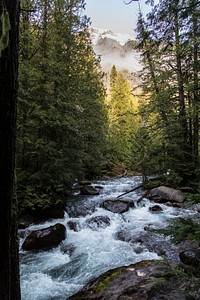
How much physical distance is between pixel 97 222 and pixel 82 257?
2.11m

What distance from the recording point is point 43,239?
7.07 m

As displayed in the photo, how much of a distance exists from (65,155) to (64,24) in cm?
628

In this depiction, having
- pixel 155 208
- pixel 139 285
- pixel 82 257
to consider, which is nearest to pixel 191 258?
pixel 139 285

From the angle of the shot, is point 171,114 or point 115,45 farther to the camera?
point 115,45

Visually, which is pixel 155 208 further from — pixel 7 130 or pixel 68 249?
pixel 7 130

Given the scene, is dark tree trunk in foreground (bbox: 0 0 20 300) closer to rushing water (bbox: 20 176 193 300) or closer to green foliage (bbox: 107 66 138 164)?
rushing water (bbox: 20 176 193 300)

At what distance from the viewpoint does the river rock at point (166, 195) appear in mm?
10414

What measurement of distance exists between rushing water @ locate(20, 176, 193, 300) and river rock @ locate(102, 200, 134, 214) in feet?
0.86

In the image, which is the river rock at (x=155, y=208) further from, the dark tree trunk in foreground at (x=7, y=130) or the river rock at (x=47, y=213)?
the dark tree trunk in foreground at (x=7, y=130)

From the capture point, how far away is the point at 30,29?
10.3 m

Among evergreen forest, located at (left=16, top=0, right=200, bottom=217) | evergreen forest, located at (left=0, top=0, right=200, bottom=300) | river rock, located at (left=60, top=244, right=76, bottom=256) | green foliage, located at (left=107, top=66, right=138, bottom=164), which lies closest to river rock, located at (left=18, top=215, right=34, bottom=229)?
evergreen forest, located at (left=0, top=0, right=200, bottom=300)

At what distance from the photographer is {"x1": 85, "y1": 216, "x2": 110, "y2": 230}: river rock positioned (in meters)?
8.48

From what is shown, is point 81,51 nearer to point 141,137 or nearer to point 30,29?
point 30,29

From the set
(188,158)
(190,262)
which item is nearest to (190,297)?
(190,262)
